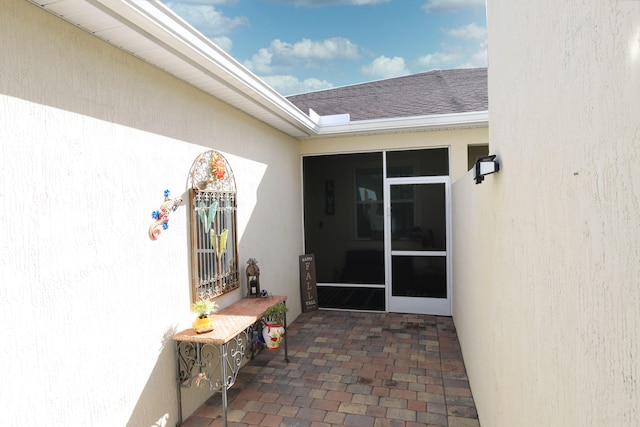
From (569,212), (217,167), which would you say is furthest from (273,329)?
(569,212)

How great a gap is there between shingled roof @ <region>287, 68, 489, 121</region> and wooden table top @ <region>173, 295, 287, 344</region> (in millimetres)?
3923

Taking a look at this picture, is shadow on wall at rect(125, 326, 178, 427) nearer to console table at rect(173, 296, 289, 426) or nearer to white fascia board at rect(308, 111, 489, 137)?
console table at rect(173, 296, 289, 426)

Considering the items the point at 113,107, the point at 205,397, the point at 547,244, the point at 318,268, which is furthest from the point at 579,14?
the point at 318,268

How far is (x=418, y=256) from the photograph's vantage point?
583 centimetres

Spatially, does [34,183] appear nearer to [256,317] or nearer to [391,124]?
[256,317]

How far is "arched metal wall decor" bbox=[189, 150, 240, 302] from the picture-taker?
3.21 meters

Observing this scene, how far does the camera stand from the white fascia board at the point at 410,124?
5145mm

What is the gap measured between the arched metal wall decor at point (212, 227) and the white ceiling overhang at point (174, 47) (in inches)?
27.0

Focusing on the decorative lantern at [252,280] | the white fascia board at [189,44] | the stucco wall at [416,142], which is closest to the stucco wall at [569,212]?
the white fascia board at [189,44]

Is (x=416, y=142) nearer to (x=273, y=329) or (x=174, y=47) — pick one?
(x=273, y=329)

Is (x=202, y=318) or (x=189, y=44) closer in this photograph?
(x=189, y=44)

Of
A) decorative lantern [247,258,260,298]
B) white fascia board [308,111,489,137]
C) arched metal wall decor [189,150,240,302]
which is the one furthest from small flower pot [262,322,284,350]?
white fascia board [308,111,489,137]

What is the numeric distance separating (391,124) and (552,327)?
4.69 metres

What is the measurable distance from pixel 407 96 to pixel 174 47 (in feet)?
19.7
